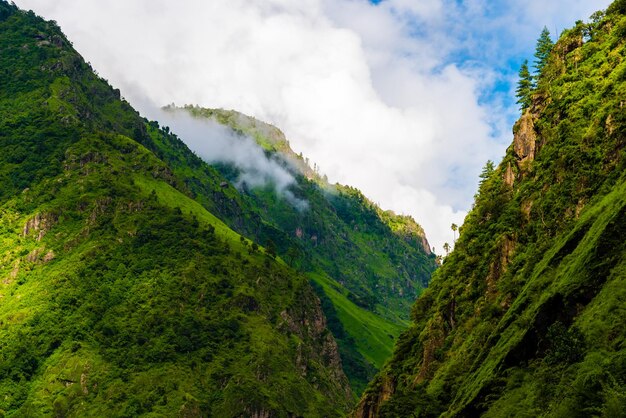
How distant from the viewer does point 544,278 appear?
248 feet

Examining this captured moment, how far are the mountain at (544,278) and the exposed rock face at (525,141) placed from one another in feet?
1.07

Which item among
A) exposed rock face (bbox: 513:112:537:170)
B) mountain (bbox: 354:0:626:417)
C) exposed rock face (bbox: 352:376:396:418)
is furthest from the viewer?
exposed rock face (bbox: 352:376:396:418)

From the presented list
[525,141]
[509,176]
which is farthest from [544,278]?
[525,141]

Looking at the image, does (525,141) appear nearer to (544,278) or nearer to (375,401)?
(544,278)

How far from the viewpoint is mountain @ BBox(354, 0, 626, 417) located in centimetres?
5666

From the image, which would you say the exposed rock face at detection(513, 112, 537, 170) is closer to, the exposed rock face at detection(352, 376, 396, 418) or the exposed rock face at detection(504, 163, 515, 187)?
the exposed rock face at detection(504, 163, 515, 187)

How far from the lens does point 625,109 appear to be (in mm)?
91188

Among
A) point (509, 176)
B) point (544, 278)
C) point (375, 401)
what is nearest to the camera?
point (544, 278)

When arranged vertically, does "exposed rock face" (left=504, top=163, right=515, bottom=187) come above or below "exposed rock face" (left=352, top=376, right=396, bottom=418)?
above

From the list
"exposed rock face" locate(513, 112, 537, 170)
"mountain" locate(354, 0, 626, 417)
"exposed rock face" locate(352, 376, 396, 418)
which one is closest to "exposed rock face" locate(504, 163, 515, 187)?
"mountain" locate(354, 0, 626, 417)

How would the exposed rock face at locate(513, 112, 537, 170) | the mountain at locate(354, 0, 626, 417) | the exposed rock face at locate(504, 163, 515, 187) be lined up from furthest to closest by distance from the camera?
the exposed rock face at locate(504, 163, 515, 187), the exposed rock face at locate(513, 112, 537, 170), the mountain at locate(354, 0, 626, 417)

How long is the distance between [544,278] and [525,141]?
5521 cm

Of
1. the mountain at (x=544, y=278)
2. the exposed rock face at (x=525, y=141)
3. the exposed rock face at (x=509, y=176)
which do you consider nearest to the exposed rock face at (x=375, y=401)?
the mountain at (x=544, y=278)

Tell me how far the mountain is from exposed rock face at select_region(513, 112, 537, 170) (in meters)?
0.33
